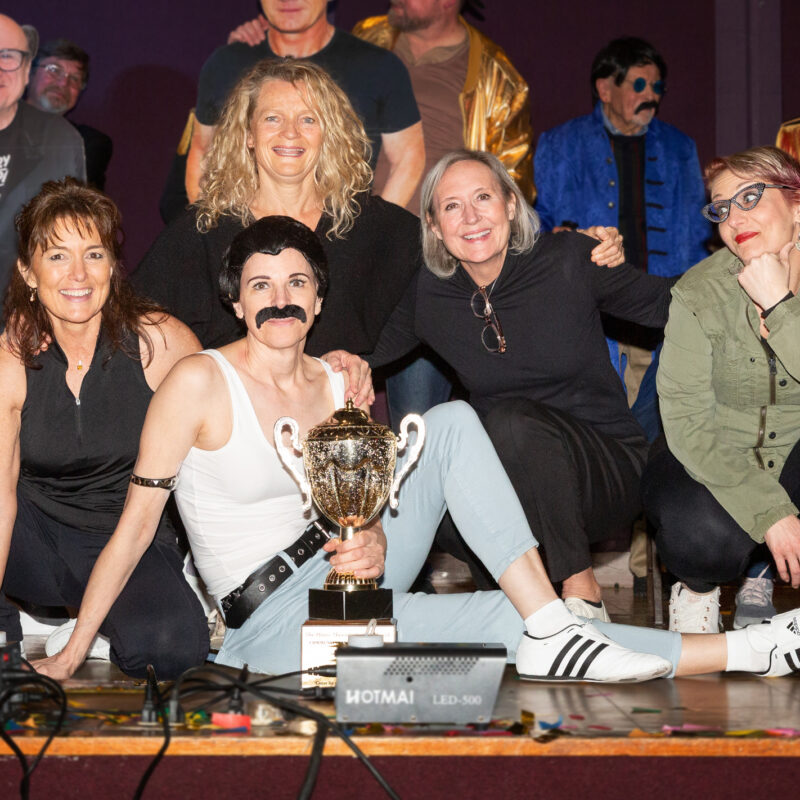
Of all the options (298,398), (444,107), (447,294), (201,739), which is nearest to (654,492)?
(447,294)

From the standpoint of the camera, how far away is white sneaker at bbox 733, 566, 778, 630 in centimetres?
253

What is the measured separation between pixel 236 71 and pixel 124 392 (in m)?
1.78

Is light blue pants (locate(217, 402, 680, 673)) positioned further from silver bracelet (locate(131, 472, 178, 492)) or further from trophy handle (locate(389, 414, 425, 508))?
silver bracelet (locate(131, 472, 178, 492))

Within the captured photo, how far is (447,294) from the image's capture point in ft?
8.21

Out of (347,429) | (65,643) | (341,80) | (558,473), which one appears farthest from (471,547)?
(341,80)

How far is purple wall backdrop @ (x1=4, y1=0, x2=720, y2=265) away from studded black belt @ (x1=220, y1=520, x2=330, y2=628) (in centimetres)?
202

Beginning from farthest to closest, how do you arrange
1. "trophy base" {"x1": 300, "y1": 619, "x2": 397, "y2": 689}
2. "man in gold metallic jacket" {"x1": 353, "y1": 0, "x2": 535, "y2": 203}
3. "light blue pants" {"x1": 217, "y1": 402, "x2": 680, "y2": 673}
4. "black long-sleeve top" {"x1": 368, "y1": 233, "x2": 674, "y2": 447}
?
1. "man in gold metallic jacket" {"x1": 353, "y1": 0, "x2": 535, "y2": 203}
2. "black long-sleeve top" {"x1": 368, "y1": 233, "x2": 674, "y2": 447}
3. "light blue pants" {"x1": 217, "y1": 402, "x2": 680, "y2": 673}
4. "trophy base" {"x1": 300, "y1": 619, "x2": 397, "y2": 689}

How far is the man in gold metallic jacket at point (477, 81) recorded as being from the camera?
12.0 ft

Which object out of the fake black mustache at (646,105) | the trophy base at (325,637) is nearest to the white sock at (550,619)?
the trophy base at (325,637)

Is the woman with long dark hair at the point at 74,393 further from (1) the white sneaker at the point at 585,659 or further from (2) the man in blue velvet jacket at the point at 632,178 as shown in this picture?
(2) the man in blue velvet jacket at the point at 632,178

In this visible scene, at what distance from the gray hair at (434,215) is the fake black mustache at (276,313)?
1.87 feet

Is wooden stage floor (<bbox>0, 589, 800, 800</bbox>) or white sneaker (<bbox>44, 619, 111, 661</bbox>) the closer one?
wooden stage floor (<bbox>0, 589, 800, 800</bbox>)

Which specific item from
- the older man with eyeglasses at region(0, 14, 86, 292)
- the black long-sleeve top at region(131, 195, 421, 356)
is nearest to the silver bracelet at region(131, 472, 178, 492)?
the black long-sleeve top at region(131, 195, 421, 356)
